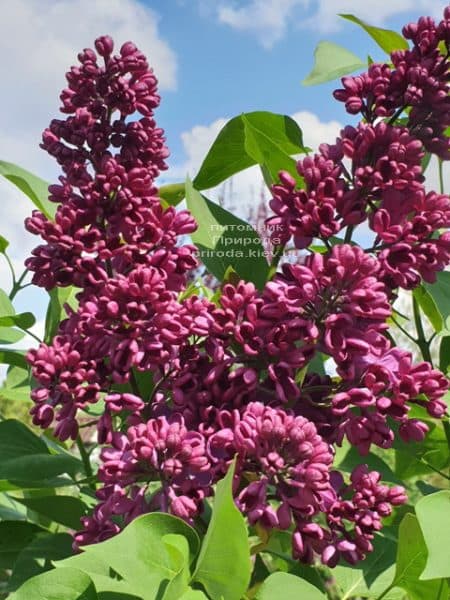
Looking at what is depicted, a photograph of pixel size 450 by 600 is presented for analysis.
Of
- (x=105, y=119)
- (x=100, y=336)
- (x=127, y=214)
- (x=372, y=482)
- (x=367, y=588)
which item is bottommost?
(x=367, y=588)

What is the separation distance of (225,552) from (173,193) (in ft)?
2.26

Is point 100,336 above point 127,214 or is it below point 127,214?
below

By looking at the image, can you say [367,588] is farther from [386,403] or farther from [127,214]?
[127,214]

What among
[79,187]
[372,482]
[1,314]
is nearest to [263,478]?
[372,482]

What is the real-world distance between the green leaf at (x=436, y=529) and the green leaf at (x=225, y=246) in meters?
0.33

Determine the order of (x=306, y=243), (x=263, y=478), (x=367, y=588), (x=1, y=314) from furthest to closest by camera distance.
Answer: (x=1, y=314), (x=367, y=588), (x=306, y=243), (x=263, y=478)

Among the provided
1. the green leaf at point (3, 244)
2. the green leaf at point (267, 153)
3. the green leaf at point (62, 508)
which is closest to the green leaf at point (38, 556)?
the green leaf at point (62, 508)

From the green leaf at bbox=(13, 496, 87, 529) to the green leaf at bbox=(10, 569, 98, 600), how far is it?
28cm

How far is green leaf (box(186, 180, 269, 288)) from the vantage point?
0.92m

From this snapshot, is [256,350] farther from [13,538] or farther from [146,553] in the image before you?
[13,538]

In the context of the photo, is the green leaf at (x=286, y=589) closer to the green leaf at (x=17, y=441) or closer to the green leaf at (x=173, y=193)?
the green leaf at (x=17, y=441)

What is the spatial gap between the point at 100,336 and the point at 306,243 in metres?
0.22

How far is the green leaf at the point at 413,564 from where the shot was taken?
0.75m

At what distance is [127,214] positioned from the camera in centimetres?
83
